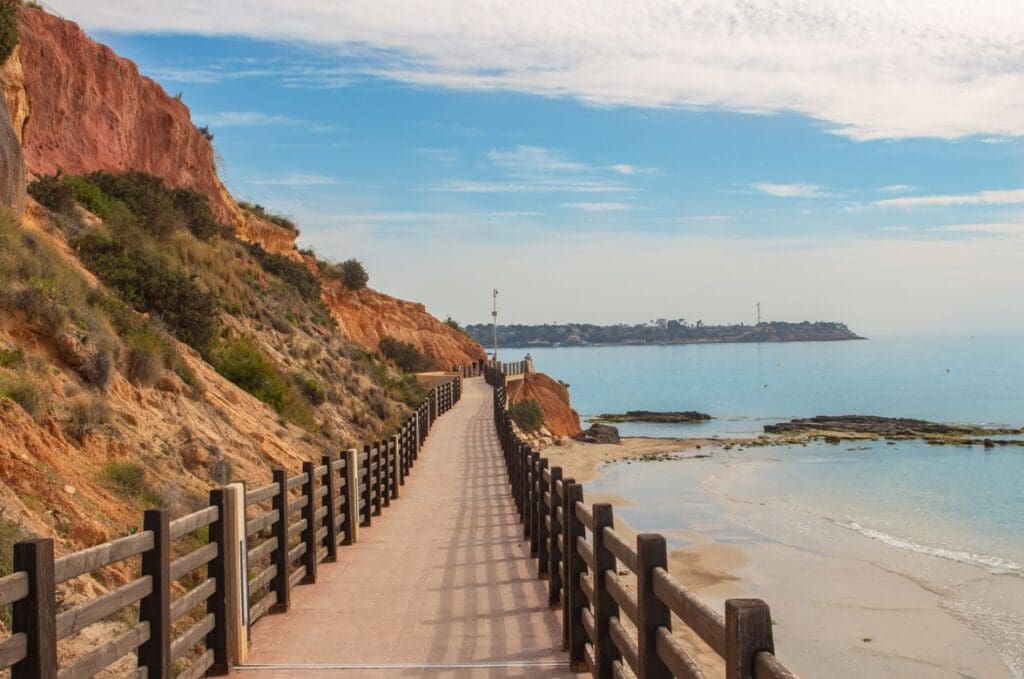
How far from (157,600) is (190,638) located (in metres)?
0.89

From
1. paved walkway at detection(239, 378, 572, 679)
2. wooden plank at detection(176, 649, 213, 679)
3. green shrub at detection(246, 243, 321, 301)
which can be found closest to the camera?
wooden plank at detection(176, 649, 213, 679)

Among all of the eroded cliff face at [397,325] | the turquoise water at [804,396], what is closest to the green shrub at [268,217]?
the eroded cliff face at [397,325]

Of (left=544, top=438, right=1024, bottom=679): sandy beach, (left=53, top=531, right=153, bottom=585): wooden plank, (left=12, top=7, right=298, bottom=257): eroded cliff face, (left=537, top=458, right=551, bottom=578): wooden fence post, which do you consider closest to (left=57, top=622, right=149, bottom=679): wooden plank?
(left=53, top=531, right=153, bottom=585): wooden plank

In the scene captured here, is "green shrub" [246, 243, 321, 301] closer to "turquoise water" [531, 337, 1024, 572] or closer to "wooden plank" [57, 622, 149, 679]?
"turquoise water" [531, 337, 1024, 572]

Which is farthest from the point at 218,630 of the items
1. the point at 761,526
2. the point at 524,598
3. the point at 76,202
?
the point at 761,526

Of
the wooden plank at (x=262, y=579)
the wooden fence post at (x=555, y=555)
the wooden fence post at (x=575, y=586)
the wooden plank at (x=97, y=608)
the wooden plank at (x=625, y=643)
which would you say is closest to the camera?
the wooden plank at (x=97, y=608)

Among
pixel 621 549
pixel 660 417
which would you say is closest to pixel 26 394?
pixel 621 549

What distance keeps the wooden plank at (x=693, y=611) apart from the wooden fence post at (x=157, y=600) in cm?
306

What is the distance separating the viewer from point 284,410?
2333 cm

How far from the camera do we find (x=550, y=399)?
7312cm

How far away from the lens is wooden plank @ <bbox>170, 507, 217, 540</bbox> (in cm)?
647

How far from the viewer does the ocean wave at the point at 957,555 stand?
30094 millimetres

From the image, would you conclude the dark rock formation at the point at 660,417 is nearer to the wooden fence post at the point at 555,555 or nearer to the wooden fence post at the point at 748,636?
the wooden fence post at the point at 555,555

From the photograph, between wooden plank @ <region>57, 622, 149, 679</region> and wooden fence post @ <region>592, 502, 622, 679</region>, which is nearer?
wooden plank @ <region>57, 622, 149, 679</region>
